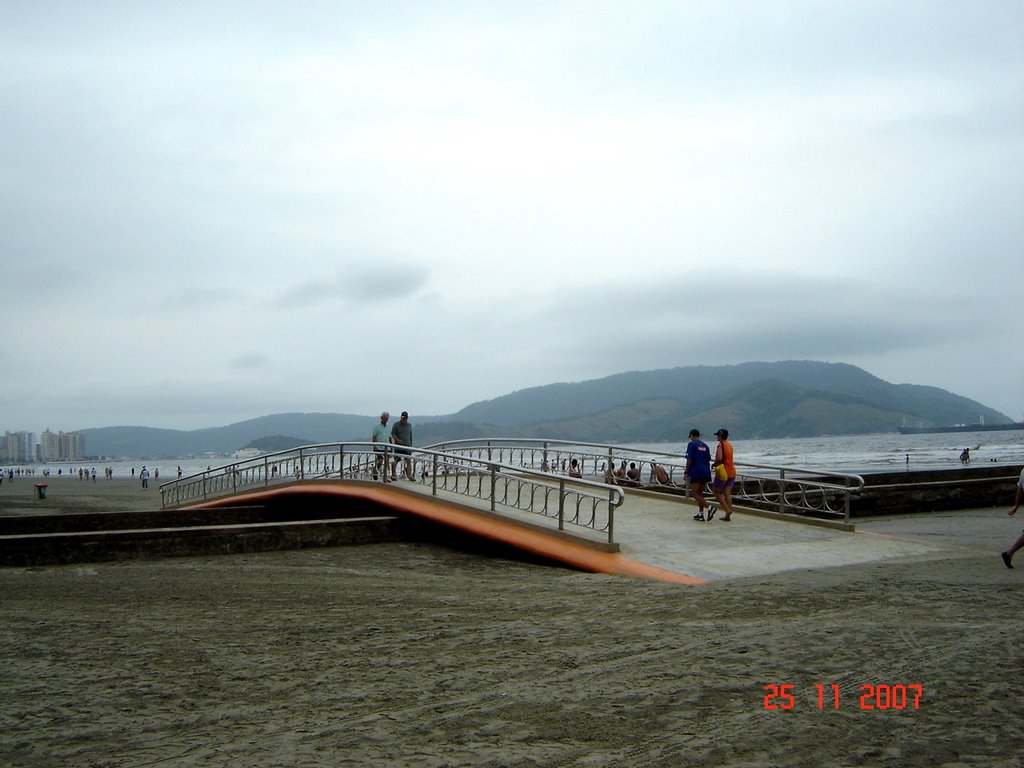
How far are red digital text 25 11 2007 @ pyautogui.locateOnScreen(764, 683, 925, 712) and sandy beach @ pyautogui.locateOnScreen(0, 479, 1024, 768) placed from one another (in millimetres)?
19

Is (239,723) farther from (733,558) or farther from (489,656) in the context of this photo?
(733,558)

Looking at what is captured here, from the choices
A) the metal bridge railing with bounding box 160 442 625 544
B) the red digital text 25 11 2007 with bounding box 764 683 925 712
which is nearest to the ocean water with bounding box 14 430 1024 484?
the metal bridge railing with bounding box 160 442 625 544

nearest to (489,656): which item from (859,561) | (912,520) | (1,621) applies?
(1,621)

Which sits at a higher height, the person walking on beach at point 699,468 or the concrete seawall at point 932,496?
the person walking on beach at point 699,468

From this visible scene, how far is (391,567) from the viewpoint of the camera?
11555 millimetres

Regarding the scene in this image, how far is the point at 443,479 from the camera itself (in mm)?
16547

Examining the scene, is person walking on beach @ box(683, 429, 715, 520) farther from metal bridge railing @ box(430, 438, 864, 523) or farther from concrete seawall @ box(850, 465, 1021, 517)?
concrete seawall @ box(850, 465, 1021, 517)

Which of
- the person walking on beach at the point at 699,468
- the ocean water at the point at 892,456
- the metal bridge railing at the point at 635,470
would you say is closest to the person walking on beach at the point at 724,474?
the person walking on beach at the point at 699,468

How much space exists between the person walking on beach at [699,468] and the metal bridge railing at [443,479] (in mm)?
1418

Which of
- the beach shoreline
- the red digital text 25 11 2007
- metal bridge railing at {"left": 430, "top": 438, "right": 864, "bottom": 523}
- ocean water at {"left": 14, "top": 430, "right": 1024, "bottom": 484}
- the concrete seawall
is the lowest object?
ocean water at {"left": 14, "top": 430, "right": 1024, "bottom": 484}

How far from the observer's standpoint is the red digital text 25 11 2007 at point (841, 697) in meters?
5.00

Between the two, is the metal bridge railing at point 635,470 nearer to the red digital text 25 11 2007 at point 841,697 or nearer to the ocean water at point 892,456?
the red digital text 25 11 2007 at point 841,697

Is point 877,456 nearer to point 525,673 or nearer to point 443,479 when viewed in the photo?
point 443,479

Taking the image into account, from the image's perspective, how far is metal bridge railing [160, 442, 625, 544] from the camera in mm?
12078
